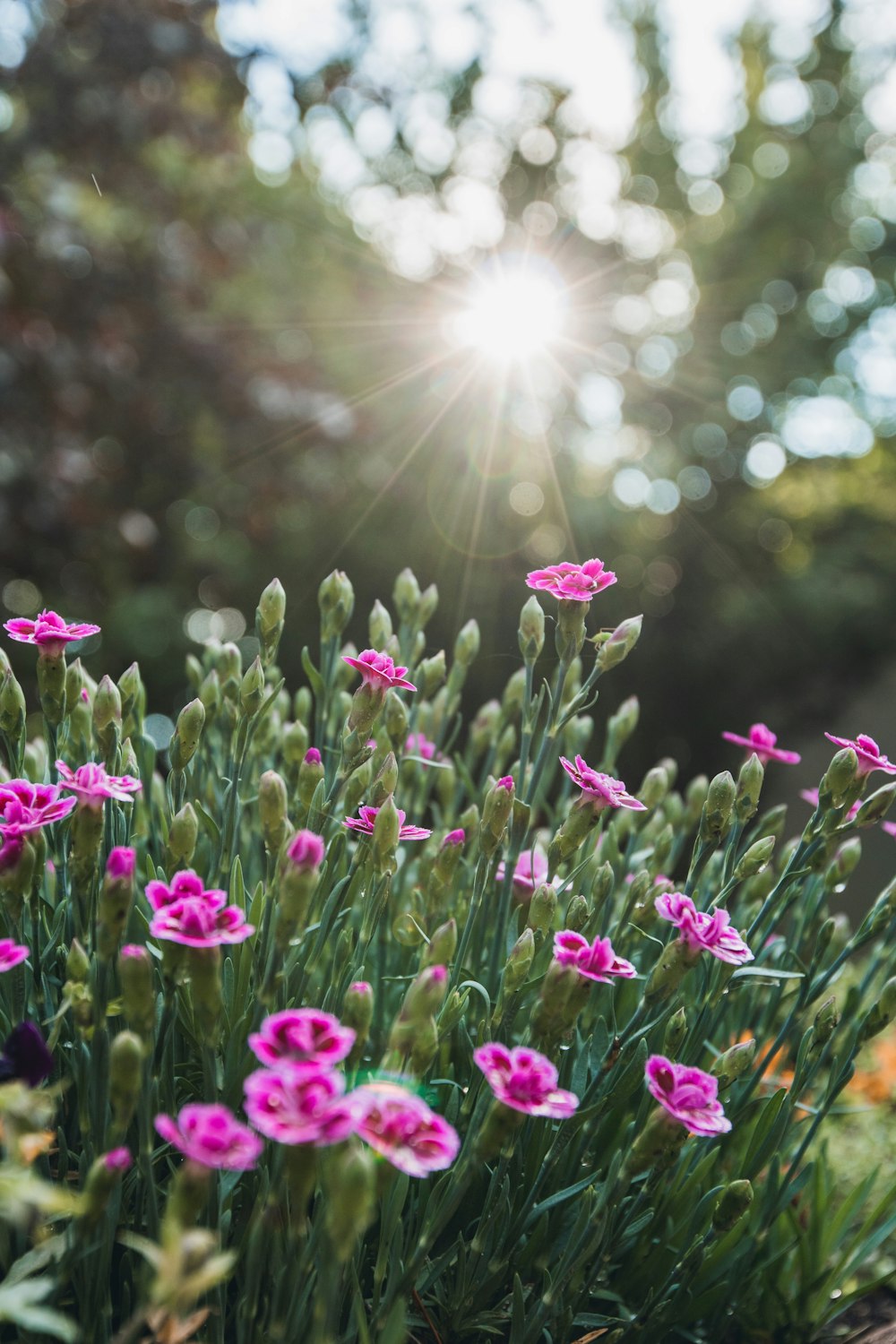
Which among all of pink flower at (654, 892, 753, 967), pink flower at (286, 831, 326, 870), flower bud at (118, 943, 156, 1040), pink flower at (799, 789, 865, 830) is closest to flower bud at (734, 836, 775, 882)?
pink flower at (799, 789, 865, 830)

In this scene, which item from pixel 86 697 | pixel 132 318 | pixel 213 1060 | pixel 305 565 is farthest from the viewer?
pixel 305 565

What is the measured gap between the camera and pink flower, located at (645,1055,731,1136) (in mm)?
855

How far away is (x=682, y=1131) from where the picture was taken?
91 centimetres

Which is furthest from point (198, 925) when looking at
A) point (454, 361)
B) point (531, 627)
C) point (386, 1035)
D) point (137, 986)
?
point (454, 361)

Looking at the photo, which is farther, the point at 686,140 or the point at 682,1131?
the point at 686,140

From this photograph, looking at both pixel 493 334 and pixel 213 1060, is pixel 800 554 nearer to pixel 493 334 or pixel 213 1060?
pixel 493 334

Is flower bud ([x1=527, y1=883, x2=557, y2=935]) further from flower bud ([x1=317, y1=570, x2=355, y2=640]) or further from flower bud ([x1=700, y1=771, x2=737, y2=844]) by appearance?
flower bud ([x1=317, y1=570, x2=355, y2=640])

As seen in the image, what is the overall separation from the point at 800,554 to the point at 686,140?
5.61 metres

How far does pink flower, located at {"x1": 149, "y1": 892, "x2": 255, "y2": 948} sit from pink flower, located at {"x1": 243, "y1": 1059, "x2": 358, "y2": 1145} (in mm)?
132

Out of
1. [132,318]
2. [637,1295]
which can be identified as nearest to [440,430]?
[132,318]

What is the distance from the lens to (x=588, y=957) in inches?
35.7

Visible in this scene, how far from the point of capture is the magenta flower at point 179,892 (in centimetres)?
86

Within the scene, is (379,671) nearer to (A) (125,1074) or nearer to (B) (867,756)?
(A) (125,1074)

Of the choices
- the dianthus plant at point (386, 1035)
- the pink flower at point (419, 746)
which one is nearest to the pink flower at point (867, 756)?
the dianthus plant at point (386, 1035)
